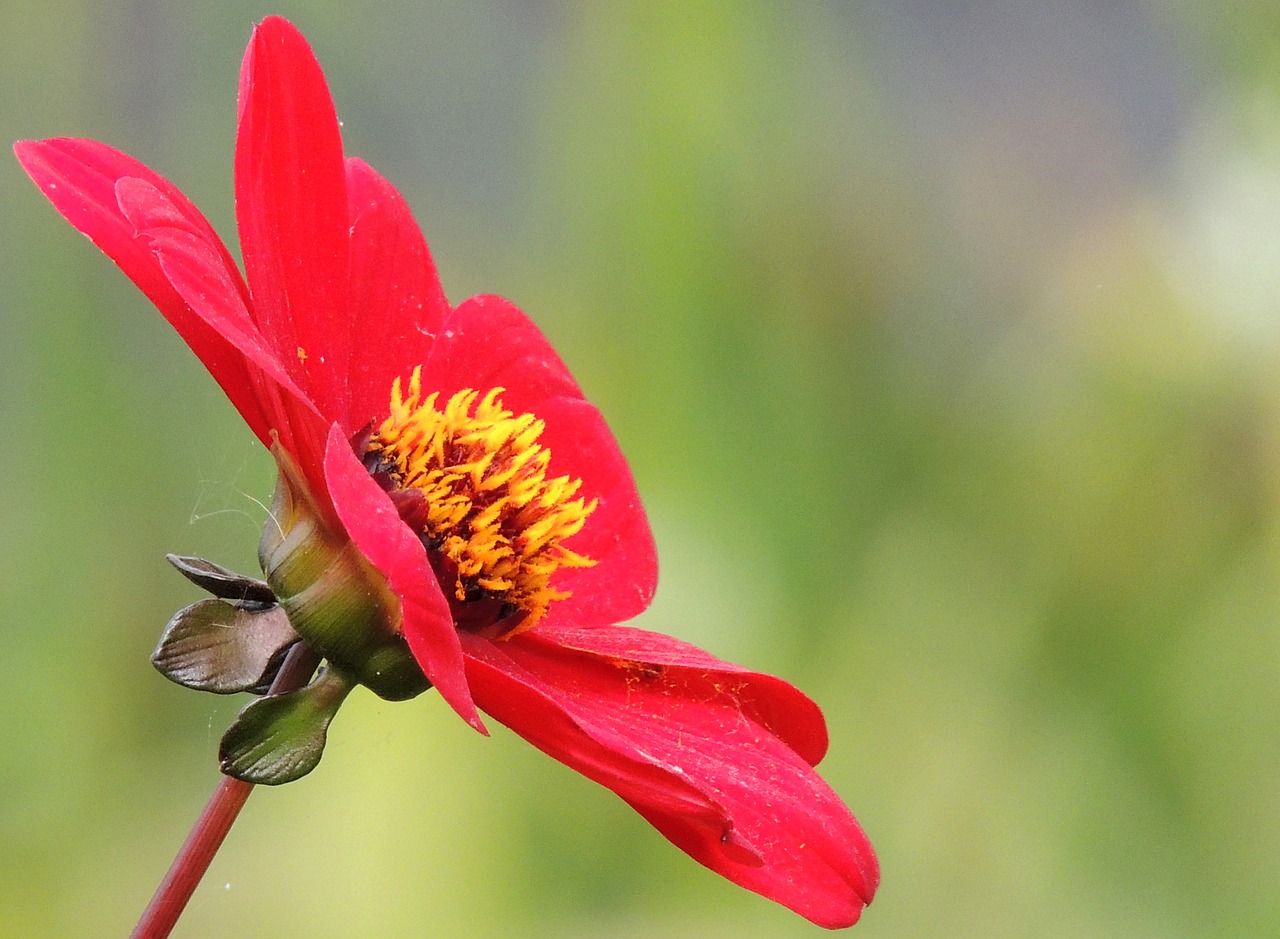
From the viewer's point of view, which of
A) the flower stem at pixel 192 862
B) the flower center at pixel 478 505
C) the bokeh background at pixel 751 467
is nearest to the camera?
the flower stem at pixel 192 862

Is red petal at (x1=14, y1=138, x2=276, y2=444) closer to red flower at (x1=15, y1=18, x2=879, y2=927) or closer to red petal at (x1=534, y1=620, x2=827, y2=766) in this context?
red flower at (x1=15, y1=18, x2=879, y2=927)

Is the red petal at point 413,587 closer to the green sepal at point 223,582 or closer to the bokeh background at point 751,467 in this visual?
the green sepal at point 223,582

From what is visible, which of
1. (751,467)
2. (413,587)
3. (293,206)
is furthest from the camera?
(751,467)

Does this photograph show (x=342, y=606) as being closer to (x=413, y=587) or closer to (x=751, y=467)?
(x=413, y=587)

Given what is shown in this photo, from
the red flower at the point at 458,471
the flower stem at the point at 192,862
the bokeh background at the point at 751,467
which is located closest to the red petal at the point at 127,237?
the red flower at the point at 458,471

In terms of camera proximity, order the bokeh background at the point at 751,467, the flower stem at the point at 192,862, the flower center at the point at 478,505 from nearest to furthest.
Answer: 1. the flower stem at the point at 192,862
2. the flower center at the point at 478,505
3. the bokeh background at the point at 751,467

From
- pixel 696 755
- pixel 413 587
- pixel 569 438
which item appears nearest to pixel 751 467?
pixel 569 438

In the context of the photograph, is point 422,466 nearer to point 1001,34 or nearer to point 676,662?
point 676,662
